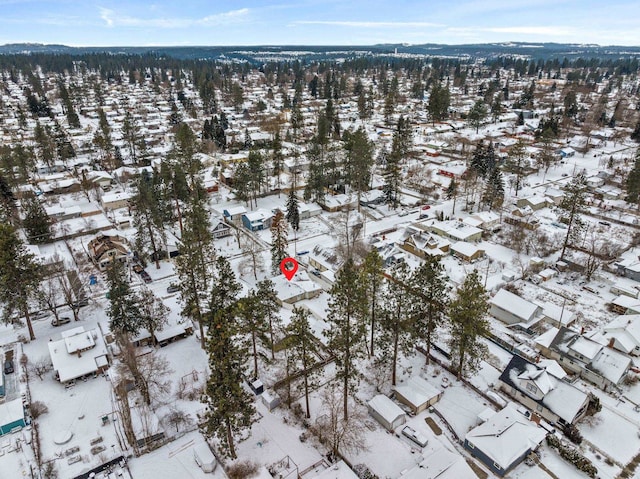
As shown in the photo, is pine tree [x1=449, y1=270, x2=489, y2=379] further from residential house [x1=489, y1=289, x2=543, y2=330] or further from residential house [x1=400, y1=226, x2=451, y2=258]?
residential house [x1=400, y1=226, x2=451, y2=258]

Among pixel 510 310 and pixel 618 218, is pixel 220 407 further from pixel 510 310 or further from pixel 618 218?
pixel 618 218

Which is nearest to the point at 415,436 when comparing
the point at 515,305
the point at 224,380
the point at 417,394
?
the point at 417,394

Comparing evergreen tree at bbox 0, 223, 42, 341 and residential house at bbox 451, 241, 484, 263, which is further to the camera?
residential house at bbox 451, 241, 484, 263

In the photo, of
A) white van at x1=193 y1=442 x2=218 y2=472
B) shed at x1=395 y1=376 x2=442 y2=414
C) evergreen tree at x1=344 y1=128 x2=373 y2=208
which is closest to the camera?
white van at x1=193 y1=442 x2=218 y2=472

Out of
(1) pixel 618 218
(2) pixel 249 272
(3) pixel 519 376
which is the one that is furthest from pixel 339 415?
(1) pixel 618 218

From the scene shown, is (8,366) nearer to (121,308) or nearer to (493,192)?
(121,308)

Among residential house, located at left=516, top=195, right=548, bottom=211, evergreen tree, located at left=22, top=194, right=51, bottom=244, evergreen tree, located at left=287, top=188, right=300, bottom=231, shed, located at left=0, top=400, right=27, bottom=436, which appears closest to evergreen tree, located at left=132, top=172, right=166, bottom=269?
evergreen tree, located at left=22, top=194, right=51, bottom=244
